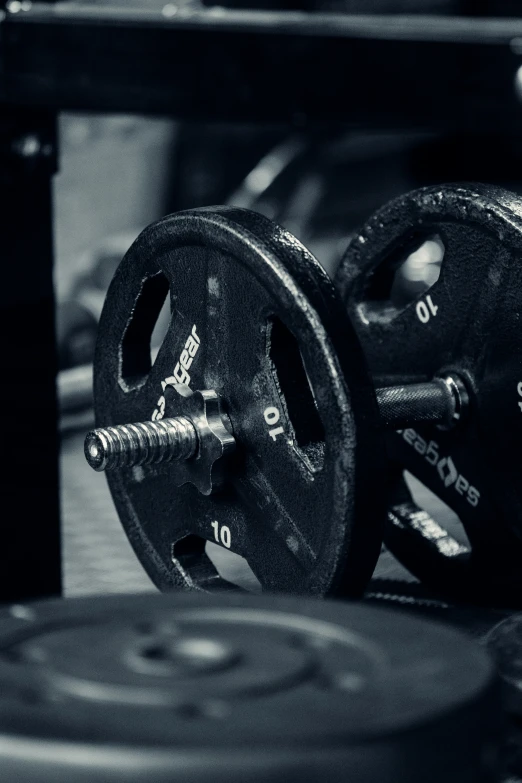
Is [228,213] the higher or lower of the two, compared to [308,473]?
higher

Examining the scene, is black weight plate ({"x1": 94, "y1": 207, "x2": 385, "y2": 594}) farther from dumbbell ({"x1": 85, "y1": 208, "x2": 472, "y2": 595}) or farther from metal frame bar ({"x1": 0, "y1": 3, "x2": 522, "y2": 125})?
metal frame bar ({"x1": 0, "y1": 3, "x2": 522, "y2": 125})

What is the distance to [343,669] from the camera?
15.4 inches

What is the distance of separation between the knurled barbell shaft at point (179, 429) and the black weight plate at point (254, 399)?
4 centimetres

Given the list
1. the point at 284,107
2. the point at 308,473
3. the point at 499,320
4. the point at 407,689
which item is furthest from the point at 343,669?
the point at 284,107

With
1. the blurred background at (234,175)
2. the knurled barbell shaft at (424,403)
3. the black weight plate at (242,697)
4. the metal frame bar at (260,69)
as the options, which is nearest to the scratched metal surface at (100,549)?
the knurled barbell shaft at (424,403)

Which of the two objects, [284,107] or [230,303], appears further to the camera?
[284,107]

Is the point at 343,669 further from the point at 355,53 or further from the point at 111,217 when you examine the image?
the point at 111,217

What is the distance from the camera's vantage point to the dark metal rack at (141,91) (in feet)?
3.40

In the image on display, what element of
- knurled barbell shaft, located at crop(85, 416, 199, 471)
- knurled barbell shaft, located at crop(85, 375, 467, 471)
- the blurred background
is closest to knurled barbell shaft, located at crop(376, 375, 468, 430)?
knurled barbell shaft, located at crop(85, 375, 467, 471)

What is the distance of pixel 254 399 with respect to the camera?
80 centimetres

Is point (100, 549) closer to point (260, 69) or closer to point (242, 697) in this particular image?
point (260, 69)

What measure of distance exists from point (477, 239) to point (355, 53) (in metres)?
0.24

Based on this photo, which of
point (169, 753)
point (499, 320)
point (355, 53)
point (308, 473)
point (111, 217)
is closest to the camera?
point (169, 753)

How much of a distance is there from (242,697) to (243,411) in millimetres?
439
